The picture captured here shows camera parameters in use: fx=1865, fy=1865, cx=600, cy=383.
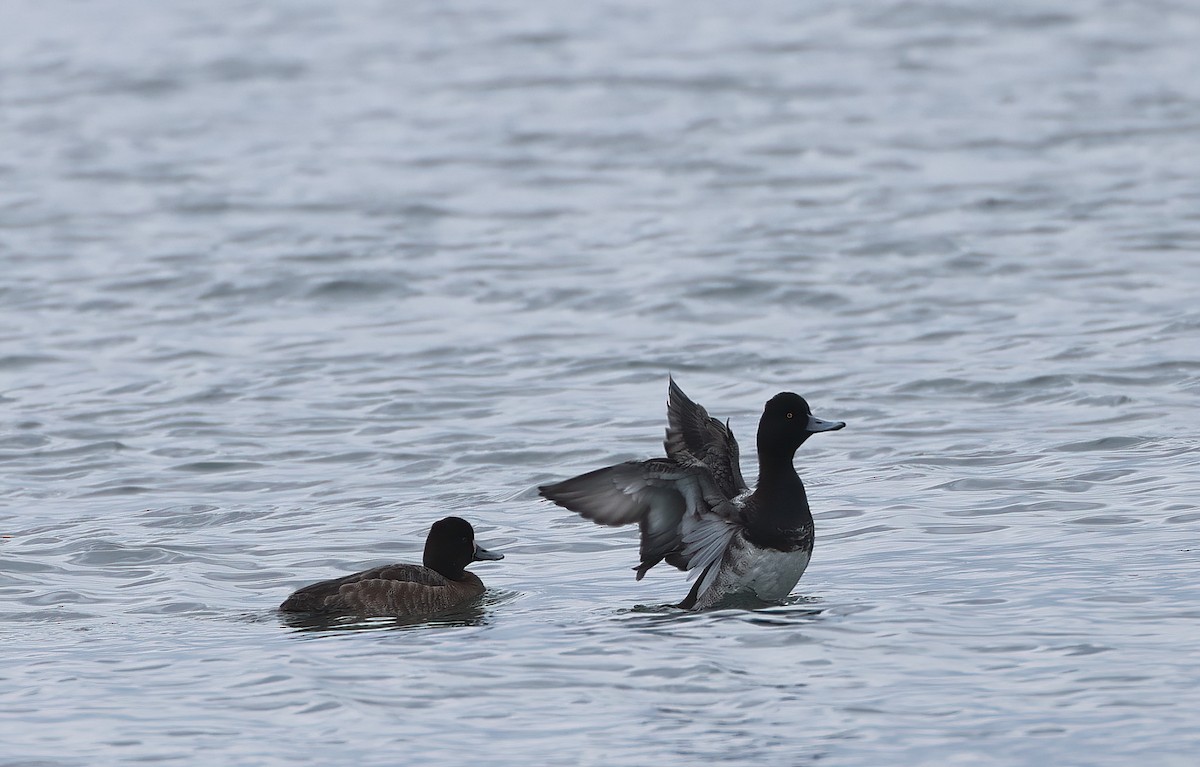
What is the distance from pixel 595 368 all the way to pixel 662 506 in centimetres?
825

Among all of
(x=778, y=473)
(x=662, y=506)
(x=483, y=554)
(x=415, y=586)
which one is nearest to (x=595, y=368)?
(x=483, y=554)

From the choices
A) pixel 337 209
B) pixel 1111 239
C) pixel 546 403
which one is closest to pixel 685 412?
pixel 546 403

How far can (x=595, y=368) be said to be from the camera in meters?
18.6

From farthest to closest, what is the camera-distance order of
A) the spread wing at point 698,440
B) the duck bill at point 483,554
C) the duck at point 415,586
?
the duck bill at point 483,554
the duck at point 415,586
the spread wing at point 698,440

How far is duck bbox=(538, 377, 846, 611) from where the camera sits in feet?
33.6

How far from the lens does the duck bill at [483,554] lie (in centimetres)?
1164

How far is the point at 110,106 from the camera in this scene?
3653cm

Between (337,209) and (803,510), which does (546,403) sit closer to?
(803,510)

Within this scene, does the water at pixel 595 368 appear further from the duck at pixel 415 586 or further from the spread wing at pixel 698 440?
the spread wing at pixel 698 440

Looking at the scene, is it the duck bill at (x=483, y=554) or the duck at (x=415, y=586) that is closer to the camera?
the duck at (x=415, y=586)

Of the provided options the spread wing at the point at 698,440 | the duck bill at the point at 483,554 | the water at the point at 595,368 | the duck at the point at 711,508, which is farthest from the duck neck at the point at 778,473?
the duck bill at the point at 483,554

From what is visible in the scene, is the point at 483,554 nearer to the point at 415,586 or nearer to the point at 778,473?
the point at 415,586

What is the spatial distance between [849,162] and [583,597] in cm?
1916

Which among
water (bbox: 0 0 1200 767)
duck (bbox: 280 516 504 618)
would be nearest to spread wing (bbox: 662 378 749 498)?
water (bbox: 0 0 1200 767)
